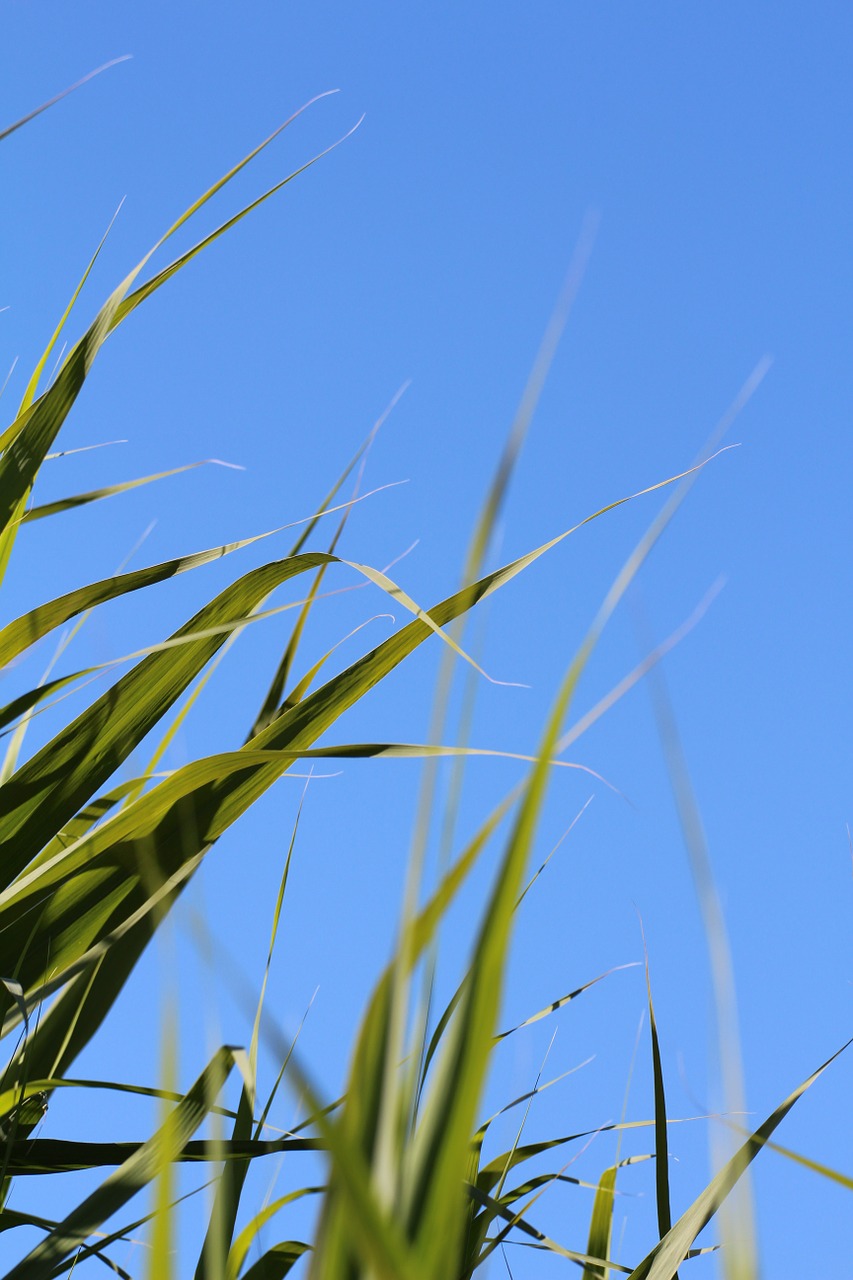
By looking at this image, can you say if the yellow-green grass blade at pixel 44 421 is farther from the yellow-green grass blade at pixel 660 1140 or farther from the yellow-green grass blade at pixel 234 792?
the yellow-green grass blade at pixel 660 1140

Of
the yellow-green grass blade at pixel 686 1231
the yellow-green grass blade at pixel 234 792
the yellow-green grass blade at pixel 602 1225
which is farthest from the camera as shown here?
the yellow-green grass blade at pixel 602 1225

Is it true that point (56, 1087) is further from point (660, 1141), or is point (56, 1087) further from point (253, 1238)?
point (660, 1141)

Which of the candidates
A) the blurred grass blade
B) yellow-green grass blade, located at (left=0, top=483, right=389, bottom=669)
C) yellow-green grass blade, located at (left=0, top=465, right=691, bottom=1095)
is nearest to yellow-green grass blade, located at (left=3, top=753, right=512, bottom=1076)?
yellow-green grass blade, located at (left=0, top=465, right=691, bottom=1095)

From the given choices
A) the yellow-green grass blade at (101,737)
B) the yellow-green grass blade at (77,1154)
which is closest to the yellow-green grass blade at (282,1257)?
the yellow-green grass blade at (77,1154)

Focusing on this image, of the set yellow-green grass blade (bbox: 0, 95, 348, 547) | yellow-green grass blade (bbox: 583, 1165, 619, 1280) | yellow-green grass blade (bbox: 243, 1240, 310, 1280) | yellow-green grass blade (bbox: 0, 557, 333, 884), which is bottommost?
yellow-green grass blade (bbox: 243, 1240, 310, 1280)

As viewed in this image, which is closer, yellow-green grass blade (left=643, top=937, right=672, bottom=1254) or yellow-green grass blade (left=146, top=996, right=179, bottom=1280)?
yellow-green grass blade (left=146, top=996, right=179, bottom=1280)

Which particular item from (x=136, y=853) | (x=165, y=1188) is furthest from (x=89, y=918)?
(x=165, y=1188)

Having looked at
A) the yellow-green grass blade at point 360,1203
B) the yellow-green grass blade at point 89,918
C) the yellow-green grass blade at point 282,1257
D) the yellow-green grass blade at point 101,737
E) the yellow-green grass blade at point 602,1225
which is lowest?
the yellow-green grass blade at point 360,1203

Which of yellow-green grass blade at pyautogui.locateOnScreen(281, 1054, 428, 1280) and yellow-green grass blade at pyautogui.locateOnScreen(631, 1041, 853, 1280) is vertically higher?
yellow-green grass blade at pyautogui.locateOnScreen(631, 1041, 853, 1280)

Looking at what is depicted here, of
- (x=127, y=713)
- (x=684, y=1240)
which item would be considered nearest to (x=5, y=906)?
(x=127, y=713)

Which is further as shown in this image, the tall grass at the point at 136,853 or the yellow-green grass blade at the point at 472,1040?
the tall grass at the point at 136,853

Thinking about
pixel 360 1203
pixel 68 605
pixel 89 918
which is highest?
pixel 68 605

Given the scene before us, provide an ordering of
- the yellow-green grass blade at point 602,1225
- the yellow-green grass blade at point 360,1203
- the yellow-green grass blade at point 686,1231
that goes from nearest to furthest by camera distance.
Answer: the yellow-green grass blade at point 360,1203
the yellow-green grass blade at point 686,1231
the yellow-green grass blade at point 602,1225

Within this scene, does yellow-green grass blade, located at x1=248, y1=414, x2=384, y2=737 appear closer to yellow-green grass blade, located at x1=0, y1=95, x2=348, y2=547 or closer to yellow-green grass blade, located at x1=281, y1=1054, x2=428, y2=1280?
yellow-green grass blade, located at x1=0, y1=95, x2=348, y2=547
